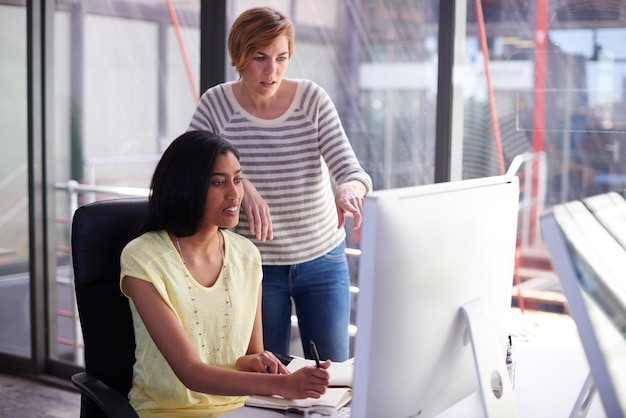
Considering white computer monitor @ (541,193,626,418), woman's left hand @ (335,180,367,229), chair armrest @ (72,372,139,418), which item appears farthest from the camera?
woman's left hand @ (335,180,367,229)

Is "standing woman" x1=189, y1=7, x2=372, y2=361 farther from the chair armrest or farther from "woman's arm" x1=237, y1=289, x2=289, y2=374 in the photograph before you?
the chair armrest

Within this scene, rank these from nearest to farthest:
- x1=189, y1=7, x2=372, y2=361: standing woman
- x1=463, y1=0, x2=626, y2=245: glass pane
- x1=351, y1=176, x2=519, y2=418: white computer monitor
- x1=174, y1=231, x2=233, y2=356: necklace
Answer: x1=351, y1=176, x2=519, y2=418: white computer monitor
x1=174, y1=231, x2=233, y2=356: necklace
x1=189, y1=7, x2=372, y2=361: standing woman
x1=463, y1=0, x2=626, y2=245: glass pane

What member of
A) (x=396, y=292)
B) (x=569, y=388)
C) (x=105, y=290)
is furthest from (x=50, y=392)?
(x=396, y=292)

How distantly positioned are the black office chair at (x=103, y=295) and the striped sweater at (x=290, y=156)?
0.43m

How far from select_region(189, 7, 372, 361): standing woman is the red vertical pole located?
0.73 meters

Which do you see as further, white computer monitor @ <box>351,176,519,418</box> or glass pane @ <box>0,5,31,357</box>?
glass pane @ <box>0,5,31,357</box>

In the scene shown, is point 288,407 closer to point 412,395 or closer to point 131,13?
point 412,395

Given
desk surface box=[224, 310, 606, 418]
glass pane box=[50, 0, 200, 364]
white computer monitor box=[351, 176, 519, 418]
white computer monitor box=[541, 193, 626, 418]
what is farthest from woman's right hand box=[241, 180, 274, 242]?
glass pane box=[50, 0, 200, 364]

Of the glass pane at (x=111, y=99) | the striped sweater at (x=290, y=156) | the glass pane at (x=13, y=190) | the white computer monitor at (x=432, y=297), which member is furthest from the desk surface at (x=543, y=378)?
the glass pane at (x=13, y=190)

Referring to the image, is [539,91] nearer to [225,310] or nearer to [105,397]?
[225,310]

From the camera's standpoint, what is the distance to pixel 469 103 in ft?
8.87

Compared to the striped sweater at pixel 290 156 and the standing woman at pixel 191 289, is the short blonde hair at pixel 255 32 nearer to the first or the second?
the striped sweater at pixel 290 156

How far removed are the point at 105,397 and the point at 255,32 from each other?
3.21 feet

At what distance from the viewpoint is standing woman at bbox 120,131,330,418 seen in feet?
5.40
